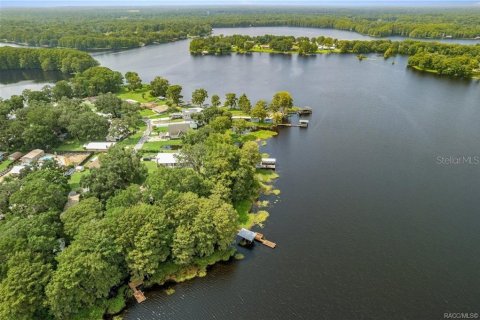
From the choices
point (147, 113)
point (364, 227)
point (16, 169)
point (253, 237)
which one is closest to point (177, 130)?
point (147, 113)

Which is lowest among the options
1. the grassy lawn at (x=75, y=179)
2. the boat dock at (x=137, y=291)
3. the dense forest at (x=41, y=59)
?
the boat dock at (x=137, y=291)

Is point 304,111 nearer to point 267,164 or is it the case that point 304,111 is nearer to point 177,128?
point 267,164

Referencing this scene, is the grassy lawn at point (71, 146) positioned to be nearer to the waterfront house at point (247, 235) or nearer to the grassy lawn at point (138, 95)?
the grassy lawn at point (138, 95)

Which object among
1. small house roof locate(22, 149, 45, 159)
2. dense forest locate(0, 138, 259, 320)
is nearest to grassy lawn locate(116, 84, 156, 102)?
small house roof locate(22, 149, 45, 159)

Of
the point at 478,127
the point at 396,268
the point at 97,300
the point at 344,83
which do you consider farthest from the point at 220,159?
the point at 344,83

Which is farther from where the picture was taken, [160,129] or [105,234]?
[160,129]

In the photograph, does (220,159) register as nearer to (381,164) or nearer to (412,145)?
(381,164)

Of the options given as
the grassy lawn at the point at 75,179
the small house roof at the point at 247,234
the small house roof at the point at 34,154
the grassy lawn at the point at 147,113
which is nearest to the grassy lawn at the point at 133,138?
the grassy lawn at the point at 147,113
